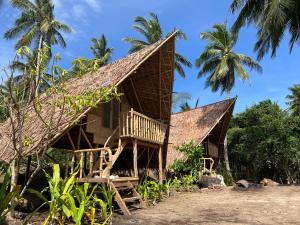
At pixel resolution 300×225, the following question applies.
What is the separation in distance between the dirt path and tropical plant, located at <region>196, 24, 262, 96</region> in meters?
13.7

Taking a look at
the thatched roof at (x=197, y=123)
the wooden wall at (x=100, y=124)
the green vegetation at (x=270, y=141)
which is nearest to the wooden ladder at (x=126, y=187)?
the wooden wall at (x=100, y=124)

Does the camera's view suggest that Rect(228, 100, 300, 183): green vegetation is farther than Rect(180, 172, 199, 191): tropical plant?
Yes

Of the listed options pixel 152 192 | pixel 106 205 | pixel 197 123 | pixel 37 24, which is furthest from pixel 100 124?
pixel 37 24

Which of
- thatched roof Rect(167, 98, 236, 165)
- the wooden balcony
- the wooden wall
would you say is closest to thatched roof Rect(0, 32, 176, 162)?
the wooden wall

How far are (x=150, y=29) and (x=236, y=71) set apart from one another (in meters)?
6.90

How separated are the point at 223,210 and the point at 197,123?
9257mm

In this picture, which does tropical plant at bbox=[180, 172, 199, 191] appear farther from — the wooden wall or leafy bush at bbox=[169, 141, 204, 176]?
the wooden wall

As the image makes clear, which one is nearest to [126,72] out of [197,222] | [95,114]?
[95,114]

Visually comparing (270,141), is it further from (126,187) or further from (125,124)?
(126,187)

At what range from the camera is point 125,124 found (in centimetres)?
1082

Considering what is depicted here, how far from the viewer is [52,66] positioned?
539 centimetres

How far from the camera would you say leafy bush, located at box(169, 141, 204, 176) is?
14.8m

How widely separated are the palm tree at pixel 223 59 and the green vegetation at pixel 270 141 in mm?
2624

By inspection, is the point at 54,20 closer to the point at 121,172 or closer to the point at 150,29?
the point at 150,29
